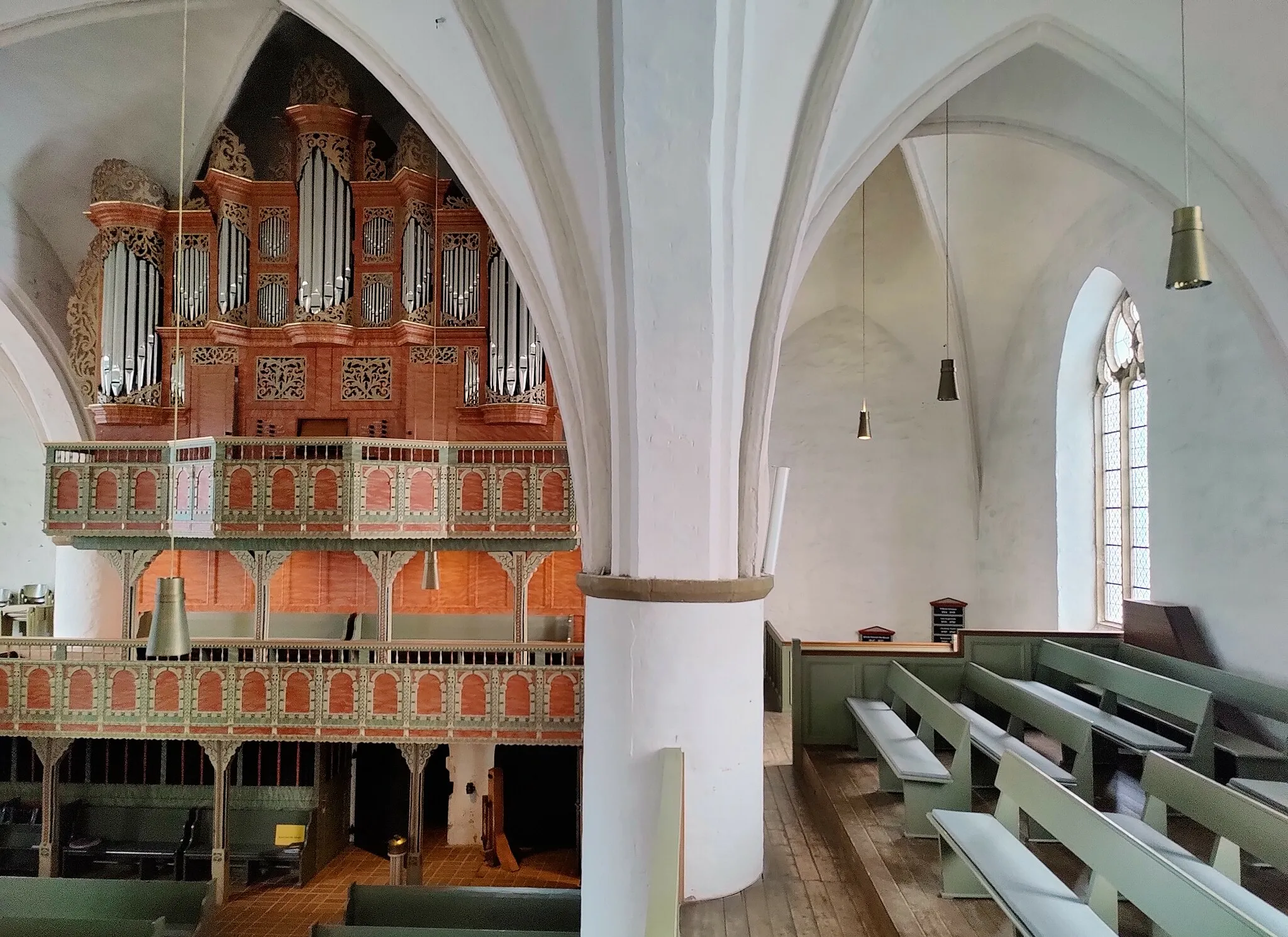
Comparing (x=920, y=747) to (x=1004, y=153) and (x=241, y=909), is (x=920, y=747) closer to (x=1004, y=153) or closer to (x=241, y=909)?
(x=1004, y=153)

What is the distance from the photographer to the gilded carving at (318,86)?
35.3ft

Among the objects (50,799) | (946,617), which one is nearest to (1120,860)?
(946,617)

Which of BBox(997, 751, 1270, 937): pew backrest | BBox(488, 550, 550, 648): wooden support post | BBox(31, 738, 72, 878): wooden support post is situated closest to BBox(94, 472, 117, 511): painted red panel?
BBox(31, 738, 72, 878): wooden support post

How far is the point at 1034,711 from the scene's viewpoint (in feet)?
18.7

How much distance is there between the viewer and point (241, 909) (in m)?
10.0

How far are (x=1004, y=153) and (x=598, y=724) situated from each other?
8.06m

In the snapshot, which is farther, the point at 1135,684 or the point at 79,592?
the point at 79,592

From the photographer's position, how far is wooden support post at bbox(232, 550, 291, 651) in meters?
10.5

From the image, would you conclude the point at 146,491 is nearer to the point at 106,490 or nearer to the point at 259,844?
the point at 106,490

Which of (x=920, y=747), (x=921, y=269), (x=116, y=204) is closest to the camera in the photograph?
(x=920, y=747)

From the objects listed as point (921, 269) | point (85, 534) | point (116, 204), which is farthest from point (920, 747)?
point (116, 204)

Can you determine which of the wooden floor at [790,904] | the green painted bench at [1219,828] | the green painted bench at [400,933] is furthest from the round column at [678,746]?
the green painted bench at [400,933]

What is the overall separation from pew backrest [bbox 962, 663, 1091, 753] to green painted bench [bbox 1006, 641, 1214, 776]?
5cm

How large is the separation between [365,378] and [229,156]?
343 centimetres
